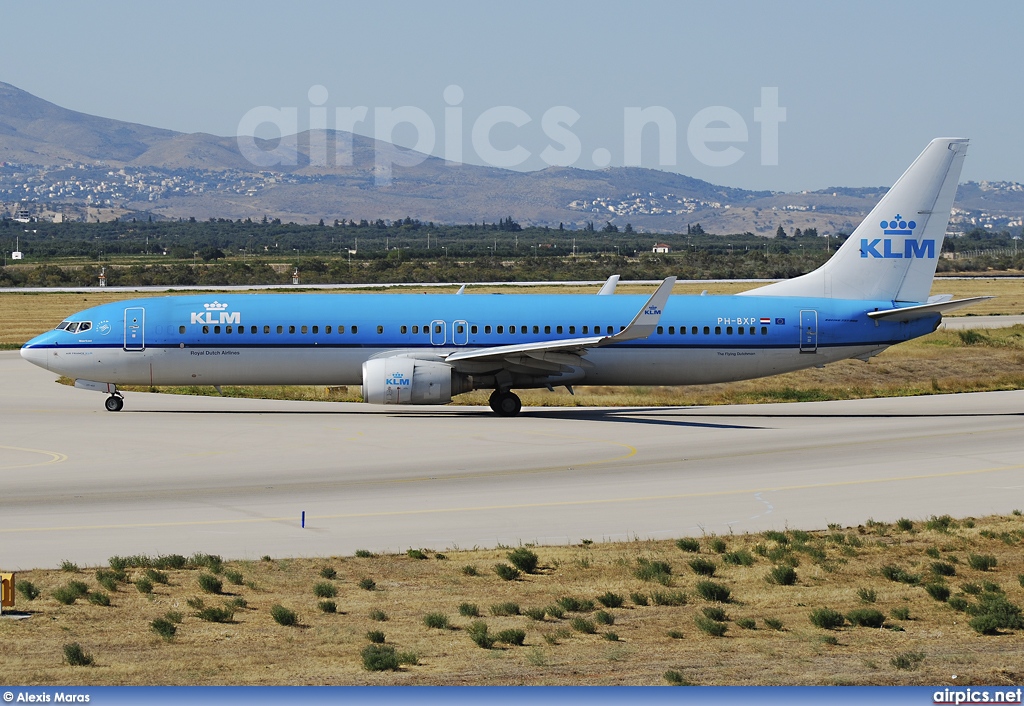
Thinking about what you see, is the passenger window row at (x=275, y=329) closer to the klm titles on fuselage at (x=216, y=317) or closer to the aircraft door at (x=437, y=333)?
the klm titles on fuselage at (x=216, y=317)

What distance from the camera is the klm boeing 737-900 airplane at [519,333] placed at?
45.1 metres

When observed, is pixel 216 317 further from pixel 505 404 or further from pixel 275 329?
pixel 505 404

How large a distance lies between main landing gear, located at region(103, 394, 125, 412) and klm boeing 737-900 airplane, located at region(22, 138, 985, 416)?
8 cm

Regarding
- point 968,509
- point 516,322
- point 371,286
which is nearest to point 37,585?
point 968,509

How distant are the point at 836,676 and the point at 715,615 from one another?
3456 millimetres

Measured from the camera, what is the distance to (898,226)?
48.0 meters

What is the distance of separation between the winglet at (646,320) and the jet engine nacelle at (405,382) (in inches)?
231

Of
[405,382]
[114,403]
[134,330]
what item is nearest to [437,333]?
[405,382]

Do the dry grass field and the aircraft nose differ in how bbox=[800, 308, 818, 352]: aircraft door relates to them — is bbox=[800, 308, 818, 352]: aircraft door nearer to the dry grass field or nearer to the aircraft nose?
the dry grass field

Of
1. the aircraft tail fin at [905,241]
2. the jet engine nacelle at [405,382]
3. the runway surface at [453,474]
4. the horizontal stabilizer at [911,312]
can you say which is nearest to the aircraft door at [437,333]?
the jet engine nacelle at [405,382]

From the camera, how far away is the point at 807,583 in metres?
21.5

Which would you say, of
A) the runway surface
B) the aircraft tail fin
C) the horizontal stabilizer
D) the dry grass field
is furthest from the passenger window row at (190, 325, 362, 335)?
the dry grass field

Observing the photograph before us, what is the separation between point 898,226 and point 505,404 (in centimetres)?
1603

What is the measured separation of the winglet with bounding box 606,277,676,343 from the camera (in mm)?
41987
